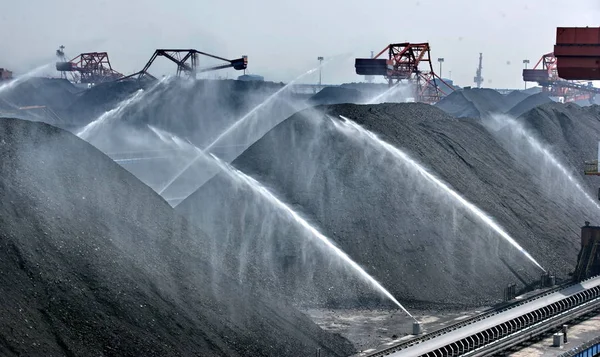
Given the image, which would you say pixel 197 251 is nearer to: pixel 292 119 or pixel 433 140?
pixel 292 119

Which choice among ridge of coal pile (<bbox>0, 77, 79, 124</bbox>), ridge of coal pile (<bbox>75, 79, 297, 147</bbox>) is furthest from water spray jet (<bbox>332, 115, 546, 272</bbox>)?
ridge of coal pile (<bbox>0, 77, 79, 124</bbox>)

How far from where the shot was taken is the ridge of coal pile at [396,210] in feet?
163

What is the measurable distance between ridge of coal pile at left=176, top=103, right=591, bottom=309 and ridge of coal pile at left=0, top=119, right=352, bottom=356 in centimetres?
841

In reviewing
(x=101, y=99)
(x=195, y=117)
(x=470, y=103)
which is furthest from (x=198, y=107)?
(x=470, y=103)

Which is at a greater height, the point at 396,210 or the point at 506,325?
the point at 396,210

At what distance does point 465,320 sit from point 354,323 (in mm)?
5177

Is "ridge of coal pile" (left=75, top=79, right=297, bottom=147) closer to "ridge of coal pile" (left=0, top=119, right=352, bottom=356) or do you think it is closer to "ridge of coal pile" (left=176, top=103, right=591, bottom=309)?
"ridge of coal pile" (left=176, top=103, right=591, bottom=309)

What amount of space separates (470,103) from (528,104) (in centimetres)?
1218

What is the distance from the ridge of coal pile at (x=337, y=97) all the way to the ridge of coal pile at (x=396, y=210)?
307 feet

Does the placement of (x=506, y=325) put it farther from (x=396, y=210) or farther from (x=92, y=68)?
(x=92, y=68)

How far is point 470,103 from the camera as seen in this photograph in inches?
5984

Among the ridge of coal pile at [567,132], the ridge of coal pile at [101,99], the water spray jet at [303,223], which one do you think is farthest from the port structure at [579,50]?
the ridge of coal pile at [101,99]

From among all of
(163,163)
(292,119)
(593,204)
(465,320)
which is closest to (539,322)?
(465,320)

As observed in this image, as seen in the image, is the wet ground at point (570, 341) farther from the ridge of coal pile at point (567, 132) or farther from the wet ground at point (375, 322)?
the ridge of coal pile at point (567, 132)
